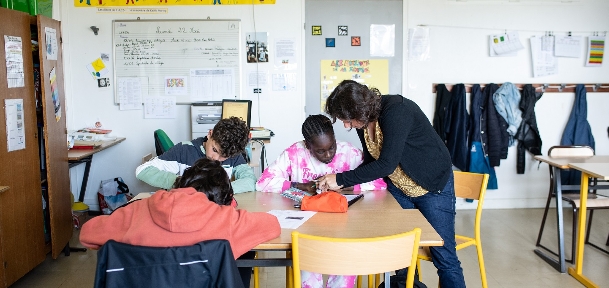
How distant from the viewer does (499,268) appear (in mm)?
3645

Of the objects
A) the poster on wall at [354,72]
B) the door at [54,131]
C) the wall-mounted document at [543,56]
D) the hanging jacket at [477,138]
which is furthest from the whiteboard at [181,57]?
→ the wall-mounted document at [543,56]

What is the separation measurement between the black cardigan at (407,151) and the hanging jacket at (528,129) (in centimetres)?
299

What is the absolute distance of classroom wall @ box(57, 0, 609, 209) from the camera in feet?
16.7

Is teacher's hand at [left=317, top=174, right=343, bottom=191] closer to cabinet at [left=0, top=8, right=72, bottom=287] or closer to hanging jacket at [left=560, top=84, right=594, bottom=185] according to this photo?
cabinet at [left=0, top=8, right=72, bottom=287]

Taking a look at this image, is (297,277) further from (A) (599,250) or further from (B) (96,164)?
(B) (96,164)

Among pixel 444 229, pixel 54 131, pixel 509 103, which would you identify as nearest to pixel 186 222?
pixel 444 229

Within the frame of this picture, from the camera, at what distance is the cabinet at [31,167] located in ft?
9.83

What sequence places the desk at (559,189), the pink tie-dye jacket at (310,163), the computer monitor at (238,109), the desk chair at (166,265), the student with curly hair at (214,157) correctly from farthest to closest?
the computer monitor at (238,109) < the desk at (559,189) < the pink tie-dye jacket at (310,163) < the student with curly hair at (214,157) < the desk chair at (166,265)

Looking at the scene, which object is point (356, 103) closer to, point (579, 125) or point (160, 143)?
Result: point (160, 143)

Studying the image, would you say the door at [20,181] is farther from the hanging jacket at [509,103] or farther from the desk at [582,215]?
the hanging jacket at [509,103]

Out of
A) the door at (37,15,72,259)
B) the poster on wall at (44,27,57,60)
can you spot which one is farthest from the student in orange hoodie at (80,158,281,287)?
the poster on wall at (44,27,57,60)

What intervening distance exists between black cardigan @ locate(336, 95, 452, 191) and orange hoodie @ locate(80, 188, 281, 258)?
69cm

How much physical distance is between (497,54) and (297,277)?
159 inches

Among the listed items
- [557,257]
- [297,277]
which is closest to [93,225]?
[297,277]
